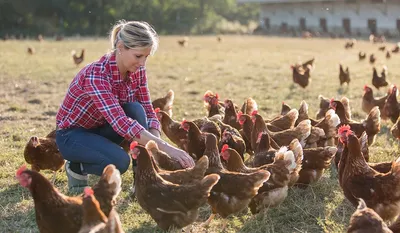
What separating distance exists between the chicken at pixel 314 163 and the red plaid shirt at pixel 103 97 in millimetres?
1427

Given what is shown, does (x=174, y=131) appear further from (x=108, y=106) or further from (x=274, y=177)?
(x=274, y=177)

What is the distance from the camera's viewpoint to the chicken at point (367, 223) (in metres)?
2.94

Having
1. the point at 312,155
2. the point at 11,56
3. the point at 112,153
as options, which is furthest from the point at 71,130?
the point at 11,56

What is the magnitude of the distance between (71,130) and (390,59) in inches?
640

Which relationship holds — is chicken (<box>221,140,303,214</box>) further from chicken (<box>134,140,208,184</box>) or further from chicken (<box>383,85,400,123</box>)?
chicken (<box>383,85,400,123</box>)

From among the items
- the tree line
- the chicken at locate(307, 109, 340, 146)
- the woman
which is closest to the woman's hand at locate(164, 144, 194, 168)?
the woman

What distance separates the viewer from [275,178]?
4273mm

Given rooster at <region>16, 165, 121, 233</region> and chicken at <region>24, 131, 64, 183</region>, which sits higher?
rooster at <region>16, 165, 121, 233</region>

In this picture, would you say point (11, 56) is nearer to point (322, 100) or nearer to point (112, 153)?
point (322, 100)

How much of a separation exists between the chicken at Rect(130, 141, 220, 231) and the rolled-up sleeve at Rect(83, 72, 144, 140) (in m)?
0.30

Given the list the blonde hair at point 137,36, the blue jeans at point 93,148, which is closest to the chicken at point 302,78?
the blue jeans at point 93,148

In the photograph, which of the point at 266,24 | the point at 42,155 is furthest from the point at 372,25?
the point at 42,155

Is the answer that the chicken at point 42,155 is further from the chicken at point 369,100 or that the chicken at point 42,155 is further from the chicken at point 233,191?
the chicken at point 369,100

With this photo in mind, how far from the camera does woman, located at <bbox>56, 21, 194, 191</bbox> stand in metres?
4.14
